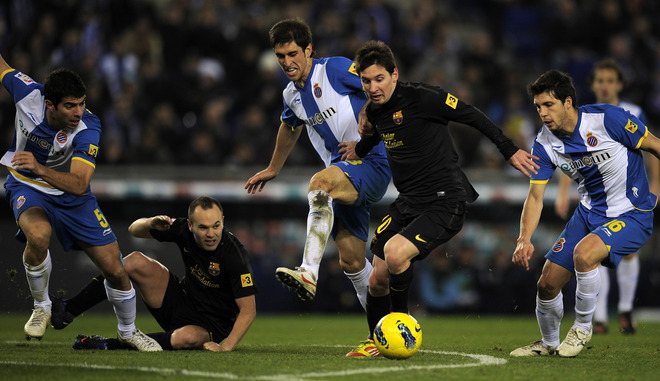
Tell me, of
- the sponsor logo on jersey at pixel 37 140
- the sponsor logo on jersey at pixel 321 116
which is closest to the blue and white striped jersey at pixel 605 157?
the sponsor logo on jersey at pixel 321 116

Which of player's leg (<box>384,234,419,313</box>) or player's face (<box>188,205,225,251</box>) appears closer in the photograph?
player's leg (<box>384,234,419,313</box>)

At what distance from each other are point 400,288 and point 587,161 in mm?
A: 1850

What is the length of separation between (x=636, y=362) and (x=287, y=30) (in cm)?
378

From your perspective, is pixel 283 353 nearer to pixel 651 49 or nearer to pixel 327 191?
pixel 327 191

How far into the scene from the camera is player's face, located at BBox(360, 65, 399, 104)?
6.42 meters

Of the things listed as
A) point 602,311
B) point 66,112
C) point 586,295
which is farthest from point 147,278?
point 602,311

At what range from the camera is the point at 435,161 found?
662cm

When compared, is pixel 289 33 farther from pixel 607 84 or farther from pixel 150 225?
pixel 607 84

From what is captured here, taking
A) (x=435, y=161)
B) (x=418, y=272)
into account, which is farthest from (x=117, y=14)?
(x=435, y=161)

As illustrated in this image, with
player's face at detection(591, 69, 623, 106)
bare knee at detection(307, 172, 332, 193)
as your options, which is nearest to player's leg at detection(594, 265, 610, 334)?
player's face at detection(591, 69, 623, 106)

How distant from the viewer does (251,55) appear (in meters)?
15.1

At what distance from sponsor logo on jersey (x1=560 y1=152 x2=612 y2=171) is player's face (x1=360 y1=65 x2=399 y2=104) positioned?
1639 mm

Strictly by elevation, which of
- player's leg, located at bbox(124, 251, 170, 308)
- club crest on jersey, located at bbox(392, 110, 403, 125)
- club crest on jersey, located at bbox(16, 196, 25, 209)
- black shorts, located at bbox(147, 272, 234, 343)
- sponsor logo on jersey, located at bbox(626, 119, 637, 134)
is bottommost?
black shorts, located at bbox(147, 272, 234, 343)

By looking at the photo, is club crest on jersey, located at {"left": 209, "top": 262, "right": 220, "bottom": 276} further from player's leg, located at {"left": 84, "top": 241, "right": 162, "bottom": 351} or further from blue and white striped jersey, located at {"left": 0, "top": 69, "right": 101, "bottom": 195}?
blue and white striped jersey, located at {"left": 0, "top": 69, "right": 101, "bottom": 195}
